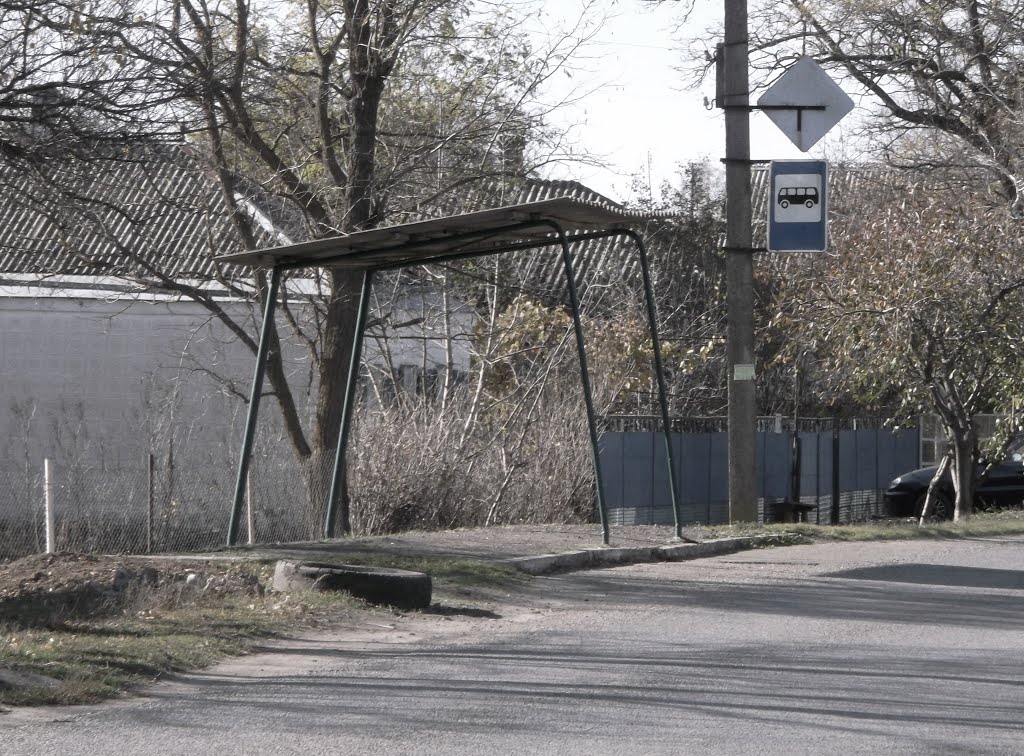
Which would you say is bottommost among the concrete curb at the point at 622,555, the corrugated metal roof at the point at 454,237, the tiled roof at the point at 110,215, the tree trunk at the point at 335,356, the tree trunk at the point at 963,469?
the concrete curb at the point at 622,555

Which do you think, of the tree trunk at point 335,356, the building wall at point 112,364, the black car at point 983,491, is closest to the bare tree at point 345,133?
the tree trunk at point 335,356

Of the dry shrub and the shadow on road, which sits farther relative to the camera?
the dry shrub

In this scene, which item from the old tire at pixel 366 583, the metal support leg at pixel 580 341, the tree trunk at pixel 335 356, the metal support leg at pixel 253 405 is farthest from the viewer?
the tree trunk at pixel 335 356

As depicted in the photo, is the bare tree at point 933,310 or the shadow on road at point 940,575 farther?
the bare tree at point 933,310

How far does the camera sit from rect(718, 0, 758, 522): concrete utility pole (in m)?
14.6

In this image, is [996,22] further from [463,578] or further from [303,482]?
[463,578]

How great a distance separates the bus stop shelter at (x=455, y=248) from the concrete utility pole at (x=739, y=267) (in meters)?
2.32

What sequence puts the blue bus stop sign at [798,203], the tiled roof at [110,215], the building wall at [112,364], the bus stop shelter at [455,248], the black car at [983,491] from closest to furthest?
the bus stop shelter at [455,248] < the tiled roof at [110,215] < the blue bus stop sign at [798,203] < the building wall at [112,364] < the black car at [983,491]

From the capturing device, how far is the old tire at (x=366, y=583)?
8.69m

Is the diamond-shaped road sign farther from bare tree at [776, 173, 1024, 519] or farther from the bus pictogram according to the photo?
bare tree at [776, 173, 1024, 519]

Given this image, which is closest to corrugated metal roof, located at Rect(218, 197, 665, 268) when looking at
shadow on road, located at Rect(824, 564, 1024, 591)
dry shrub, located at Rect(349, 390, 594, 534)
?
dry shrub, located at Rect(349, 390, 594, 534)

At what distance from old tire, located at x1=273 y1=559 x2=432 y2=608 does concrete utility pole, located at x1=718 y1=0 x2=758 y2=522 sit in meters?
6.56

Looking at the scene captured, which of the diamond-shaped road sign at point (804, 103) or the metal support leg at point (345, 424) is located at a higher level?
the diamond-shaped road sign at point (804, 103)

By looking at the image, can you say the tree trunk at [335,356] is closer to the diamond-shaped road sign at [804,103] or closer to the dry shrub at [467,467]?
the dry shrub at [467,467]
